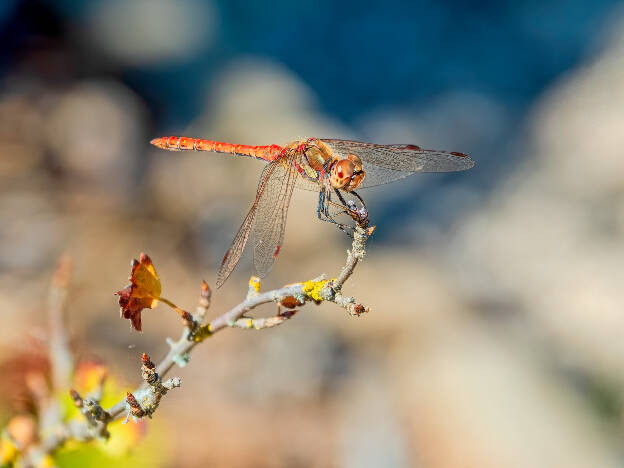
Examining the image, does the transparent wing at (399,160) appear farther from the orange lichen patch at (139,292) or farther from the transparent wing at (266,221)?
the orange lichen patch at (139,292)

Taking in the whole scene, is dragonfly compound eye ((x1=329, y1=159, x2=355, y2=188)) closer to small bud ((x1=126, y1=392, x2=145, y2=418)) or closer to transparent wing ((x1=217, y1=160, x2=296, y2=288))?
transparent wing ((x1=217, y1=160, x2=296, y2=288))

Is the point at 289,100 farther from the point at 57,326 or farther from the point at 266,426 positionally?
the point at 57,326

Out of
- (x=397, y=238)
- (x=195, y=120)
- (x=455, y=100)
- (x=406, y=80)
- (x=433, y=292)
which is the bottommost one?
(x=433, y=292)

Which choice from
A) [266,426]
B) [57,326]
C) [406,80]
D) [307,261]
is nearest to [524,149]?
[406,80]

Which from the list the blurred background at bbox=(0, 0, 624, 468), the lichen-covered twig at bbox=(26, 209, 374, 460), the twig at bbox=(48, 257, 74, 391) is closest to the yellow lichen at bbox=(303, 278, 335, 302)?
the lichen-covered twig at bbox=(26, 209, 374, 460)

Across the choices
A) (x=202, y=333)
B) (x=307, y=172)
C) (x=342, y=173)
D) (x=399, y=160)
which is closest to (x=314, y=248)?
(x=399, y=160)

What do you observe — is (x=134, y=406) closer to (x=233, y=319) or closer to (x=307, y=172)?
(x=233, y=319)

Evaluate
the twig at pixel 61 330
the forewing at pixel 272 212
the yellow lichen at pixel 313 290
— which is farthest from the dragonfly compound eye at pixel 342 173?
the twig at pixel 61 330
